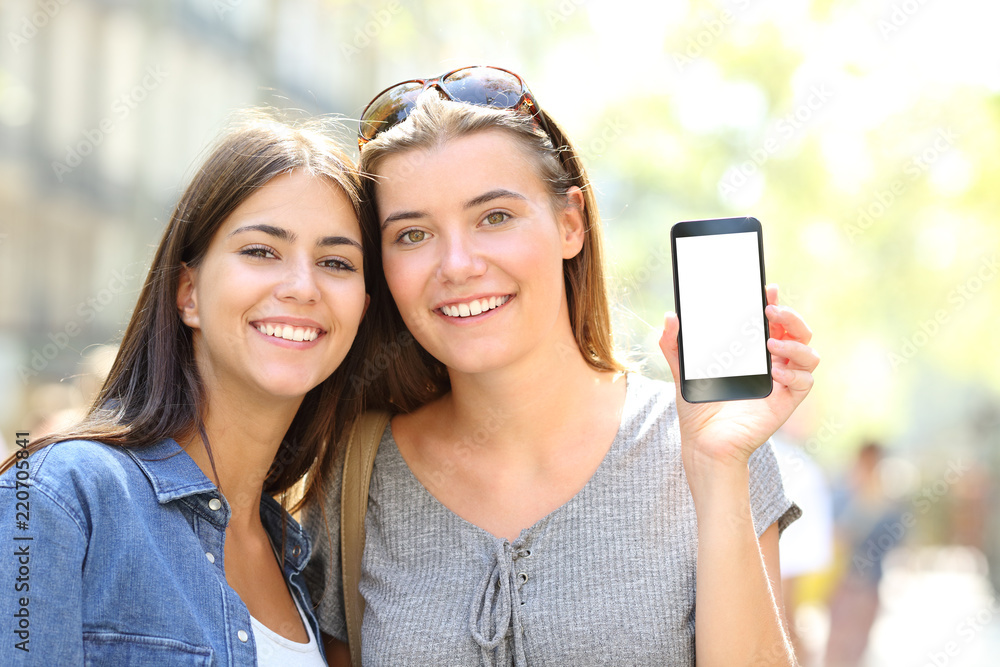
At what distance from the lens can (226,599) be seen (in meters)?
2.41

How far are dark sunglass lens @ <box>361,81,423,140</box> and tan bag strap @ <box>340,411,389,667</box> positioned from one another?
3.41 feet

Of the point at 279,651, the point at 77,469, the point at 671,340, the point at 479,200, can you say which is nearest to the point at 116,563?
the point at 77,469

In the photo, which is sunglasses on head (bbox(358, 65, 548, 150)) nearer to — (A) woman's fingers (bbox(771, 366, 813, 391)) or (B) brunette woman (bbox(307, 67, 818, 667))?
(B) brunette woman (bbox(307, 67, 818, 667))

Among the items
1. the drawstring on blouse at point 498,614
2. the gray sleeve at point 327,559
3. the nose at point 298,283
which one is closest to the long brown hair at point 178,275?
the nose at point 298,283

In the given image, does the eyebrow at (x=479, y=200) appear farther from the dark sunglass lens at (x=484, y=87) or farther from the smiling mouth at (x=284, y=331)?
the smiling mouth at (x=284, y=331)

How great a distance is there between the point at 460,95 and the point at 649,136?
5.84m

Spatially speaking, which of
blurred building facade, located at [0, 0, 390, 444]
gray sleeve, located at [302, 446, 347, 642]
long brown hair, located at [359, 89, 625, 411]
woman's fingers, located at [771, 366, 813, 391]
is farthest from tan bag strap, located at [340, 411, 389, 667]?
blurred building facade, located at [0, 0, 390, 444]

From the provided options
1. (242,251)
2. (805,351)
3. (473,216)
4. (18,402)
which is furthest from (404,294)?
(18,402)

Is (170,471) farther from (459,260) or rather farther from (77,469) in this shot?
(459,260)

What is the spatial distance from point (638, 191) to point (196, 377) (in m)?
6.74

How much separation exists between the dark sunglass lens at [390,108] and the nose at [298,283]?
0.63 m

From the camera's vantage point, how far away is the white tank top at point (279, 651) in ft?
8.15

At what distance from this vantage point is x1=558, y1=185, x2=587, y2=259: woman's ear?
10.4 ft

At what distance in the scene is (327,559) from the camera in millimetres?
3014
